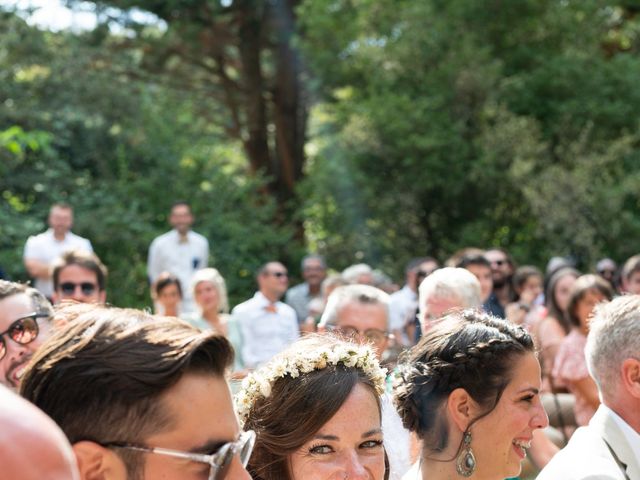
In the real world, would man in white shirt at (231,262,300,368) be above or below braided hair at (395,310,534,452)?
above

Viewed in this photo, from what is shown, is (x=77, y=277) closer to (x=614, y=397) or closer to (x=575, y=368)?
(x=575, y=368)

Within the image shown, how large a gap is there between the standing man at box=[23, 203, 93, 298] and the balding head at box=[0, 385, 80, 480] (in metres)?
9.61

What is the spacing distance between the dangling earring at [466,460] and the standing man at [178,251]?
9.85 metres

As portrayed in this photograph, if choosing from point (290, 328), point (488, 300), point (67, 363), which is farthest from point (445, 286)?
point (290, 328)

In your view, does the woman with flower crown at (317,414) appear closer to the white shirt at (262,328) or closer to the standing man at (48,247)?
the white shirt at (262,328)

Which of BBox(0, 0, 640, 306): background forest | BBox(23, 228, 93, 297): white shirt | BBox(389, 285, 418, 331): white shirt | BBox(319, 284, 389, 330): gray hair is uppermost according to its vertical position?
BBox(0, 0, 640, 306): background forest

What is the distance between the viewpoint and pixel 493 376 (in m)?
3.77

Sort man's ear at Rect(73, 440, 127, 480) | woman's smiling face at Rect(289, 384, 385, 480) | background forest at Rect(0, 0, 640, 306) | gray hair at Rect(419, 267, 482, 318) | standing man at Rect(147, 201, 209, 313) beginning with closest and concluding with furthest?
man's ear at Rect(73, 440, 127, 480), woman's smiling face at Rect(289, 384, 385, 480), gray hair at Rect(419, 267, 482, 318), standing man at Rect(147, 201, 209, 313), background forest at Rect(0, 0, 640, 306)

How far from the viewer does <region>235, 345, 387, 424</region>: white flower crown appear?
11.3ft

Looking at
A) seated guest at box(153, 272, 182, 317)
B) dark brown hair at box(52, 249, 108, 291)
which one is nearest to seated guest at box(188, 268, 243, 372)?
seated guest at box(153, 272, 182, 317)

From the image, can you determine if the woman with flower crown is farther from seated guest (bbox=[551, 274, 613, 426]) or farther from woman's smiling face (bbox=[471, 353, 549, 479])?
seated guest (bbox=[551, 274, 613, 426])

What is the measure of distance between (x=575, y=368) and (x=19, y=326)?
13.9 ft

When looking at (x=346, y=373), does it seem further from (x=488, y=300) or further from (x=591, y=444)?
(x=488, y=300)

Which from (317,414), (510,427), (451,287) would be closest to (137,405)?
(317,414)
